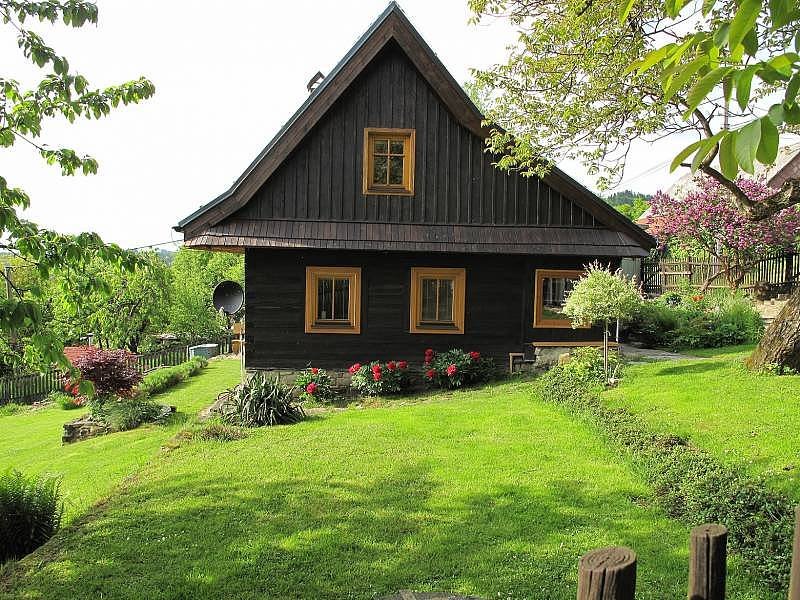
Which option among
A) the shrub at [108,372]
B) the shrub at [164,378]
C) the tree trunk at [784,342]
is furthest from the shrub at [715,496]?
the shrub at [164,378]

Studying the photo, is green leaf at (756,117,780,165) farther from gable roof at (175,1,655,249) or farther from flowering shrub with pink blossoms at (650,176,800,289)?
flowering shrub with pink blossoms at (650,176,800,289)

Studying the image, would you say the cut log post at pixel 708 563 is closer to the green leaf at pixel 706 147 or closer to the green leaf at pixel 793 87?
the green leaf at pixel 706 147

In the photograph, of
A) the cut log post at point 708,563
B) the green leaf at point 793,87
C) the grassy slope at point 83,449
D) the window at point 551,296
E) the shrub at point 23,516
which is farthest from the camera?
the window at point 551,296

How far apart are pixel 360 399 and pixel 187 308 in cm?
1800

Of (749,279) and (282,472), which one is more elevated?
(749,279)

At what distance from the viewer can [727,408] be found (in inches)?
337

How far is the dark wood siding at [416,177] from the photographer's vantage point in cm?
1383

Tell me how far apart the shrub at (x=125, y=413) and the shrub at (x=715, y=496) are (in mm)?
8088

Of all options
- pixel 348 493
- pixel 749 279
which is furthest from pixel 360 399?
pixel 749 279

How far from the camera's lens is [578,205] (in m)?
14.3

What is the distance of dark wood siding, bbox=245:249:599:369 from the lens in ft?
45.8

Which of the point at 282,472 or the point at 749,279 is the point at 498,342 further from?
the point at 749,279

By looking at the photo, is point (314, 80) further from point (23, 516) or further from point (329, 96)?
point (23, 516)

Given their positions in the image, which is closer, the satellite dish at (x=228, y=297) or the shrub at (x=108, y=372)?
the shrub at (x=108, y=372)
